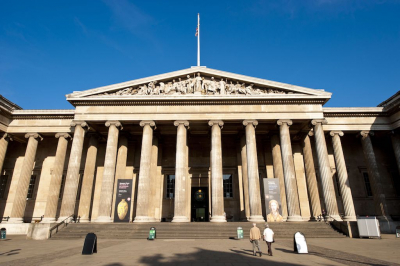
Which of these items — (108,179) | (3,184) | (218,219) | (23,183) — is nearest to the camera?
(218,219)

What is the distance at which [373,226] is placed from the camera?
16875mm

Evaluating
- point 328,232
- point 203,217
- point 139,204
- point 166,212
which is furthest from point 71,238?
point 328,232

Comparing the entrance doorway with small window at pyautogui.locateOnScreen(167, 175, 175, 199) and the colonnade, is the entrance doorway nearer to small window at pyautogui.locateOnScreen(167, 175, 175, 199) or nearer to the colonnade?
small window at pyautogui.locateOnScreen(167, 175, 175, 199)

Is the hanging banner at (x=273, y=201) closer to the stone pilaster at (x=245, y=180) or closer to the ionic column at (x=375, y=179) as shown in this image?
the stone pilaster at (x=245, y=180)

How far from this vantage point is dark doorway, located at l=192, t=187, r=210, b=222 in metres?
27.9

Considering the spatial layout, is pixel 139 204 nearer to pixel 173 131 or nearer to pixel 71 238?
pixel 71 238

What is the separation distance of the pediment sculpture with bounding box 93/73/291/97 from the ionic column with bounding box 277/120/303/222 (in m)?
3.86

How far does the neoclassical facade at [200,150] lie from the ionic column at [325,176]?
86mm

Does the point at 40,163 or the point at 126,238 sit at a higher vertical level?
the point at 40,163

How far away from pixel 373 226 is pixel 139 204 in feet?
57.5

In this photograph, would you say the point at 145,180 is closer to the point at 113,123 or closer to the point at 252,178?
the point at 113,123

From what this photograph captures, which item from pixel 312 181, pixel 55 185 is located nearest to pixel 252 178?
pixel 312 181

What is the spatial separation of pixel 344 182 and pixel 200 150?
15117 millimetres

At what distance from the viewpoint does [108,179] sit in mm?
22266
